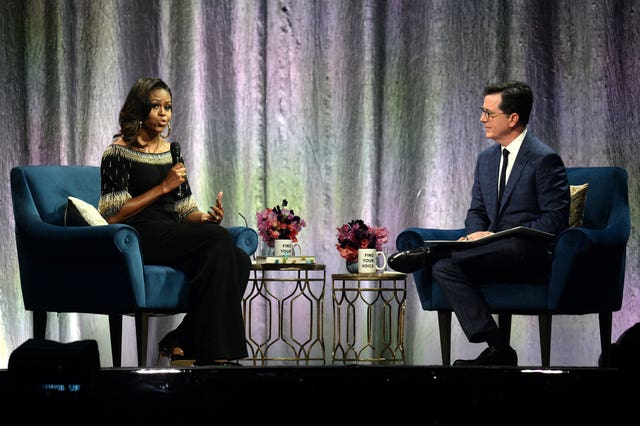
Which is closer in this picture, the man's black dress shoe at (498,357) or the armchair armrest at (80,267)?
the man's black dress shoe at (498,357)

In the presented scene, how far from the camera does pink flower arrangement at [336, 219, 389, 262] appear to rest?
4.23m

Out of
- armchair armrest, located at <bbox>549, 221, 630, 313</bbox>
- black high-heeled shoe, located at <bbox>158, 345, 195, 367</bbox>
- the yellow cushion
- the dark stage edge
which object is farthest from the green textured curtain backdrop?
the dark stage edge

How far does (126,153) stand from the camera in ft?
12.4

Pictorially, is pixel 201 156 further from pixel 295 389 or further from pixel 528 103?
pixel 295 389

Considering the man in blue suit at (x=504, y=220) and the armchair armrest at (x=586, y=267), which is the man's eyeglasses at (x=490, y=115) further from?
the armchair armrest at (x=586, y=267)

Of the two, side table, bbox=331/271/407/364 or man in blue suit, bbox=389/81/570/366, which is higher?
man in blue suit, bbox=389/81/570/366

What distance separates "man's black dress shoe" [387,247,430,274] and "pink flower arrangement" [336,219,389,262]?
684 mm

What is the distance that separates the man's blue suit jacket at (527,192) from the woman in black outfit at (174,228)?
40.5 inches

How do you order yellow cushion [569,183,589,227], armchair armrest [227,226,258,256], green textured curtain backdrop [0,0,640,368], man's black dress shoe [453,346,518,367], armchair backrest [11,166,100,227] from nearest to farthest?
man's black dress shoe [453,346,518,367] → armchair backrest [11,166,100,227] → yellow cushion [569,183,589,227] → armchair armrest [227,226,258,256] → green textured curtain backdrop [0,0,640,368]

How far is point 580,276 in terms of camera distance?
138 inches

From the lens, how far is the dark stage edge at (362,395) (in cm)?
110

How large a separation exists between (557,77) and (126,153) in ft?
7.49

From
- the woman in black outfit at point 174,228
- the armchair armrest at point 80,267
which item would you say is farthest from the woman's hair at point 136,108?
the armchair armrest at point 80,267

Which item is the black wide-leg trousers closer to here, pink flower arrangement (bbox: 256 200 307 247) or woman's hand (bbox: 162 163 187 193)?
woman's hand (bbox: 162 163 187 193)
